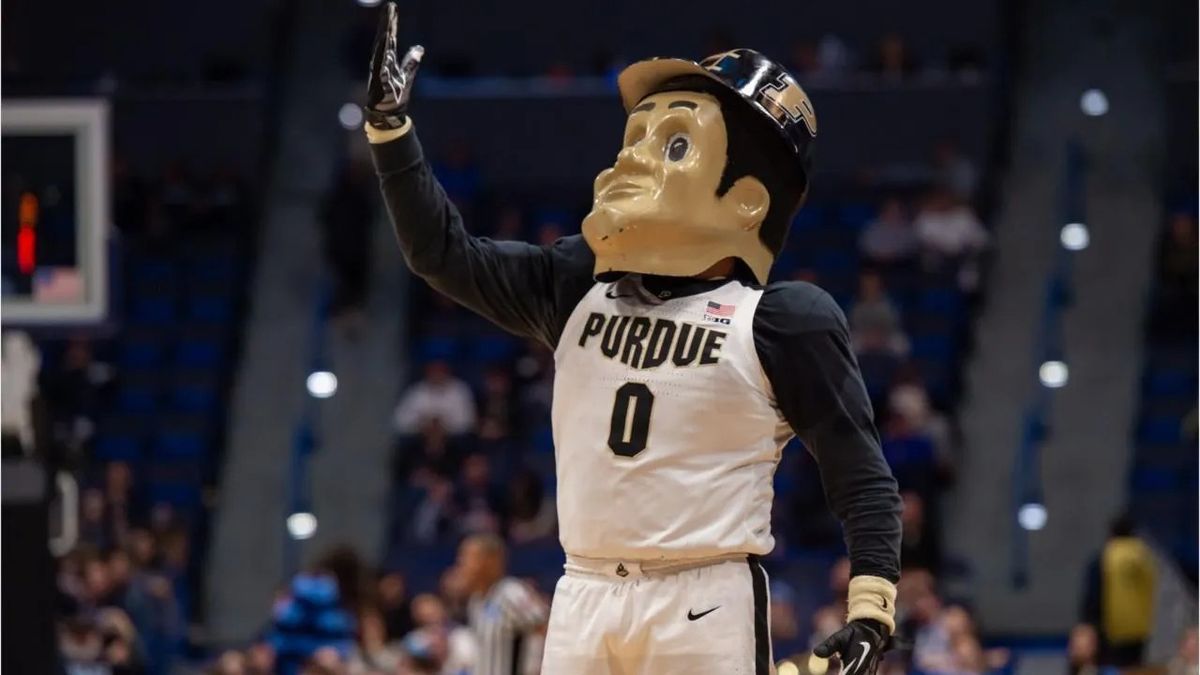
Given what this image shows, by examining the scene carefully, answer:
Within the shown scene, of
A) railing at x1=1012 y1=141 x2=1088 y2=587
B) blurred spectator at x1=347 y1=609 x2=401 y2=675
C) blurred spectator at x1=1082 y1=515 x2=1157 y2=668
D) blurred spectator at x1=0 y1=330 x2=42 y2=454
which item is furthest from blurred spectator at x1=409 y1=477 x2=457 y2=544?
blurred spectator at x1=0 y1=330 x2=42 y2=454

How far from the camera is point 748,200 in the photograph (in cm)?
457

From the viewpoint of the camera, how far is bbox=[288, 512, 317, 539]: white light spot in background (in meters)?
13.6

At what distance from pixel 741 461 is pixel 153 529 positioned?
8.85 metres

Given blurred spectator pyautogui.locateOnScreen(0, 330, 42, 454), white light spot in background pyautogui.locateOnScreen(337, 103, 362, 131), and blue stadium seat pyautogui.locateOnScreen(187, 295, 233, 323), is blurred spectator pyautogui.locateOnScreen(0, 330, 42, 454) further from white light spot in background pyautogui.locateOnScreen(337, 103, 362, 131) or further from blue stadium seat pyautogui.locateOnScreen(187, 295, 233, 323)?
white light spot in background pyautogui.locateOnScreen(337, 103, 362, 131)

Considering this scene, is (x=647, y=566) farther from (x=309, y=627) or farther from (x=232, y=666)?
(x=232, y=666)

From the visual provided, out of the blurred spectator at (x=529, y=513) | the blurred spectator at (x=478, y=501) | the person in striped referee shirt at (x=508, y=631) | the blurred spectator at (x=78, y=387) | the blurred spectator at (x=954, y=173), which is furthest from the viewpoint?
the blurred spectator at (x=954, y=173)

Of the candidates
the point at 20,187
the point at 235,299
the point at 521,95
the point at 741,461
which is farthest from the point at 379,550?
the point at 741,461

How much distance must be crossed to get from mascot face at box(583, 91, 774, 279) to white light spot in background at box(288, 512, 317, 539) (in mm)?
9267

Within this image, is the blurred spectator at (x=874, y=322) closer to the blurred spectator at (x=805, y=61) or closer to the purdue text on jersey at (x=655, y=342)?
the blurred spectator at (x=805, y=61)

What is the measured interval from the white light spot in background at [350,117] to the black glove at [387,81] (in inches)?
471

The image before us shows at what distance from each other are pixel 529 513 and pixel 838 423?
26.5 feet

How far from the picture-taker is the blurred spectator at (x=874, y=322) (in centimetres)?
1346

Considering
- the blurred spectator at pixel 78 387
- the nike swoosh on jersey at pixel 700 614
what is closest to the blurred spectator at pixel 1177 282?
the blurred spectator at pixel 78 387

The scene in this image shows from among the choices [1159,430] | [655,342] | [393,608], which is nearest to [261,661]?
[393,608]
